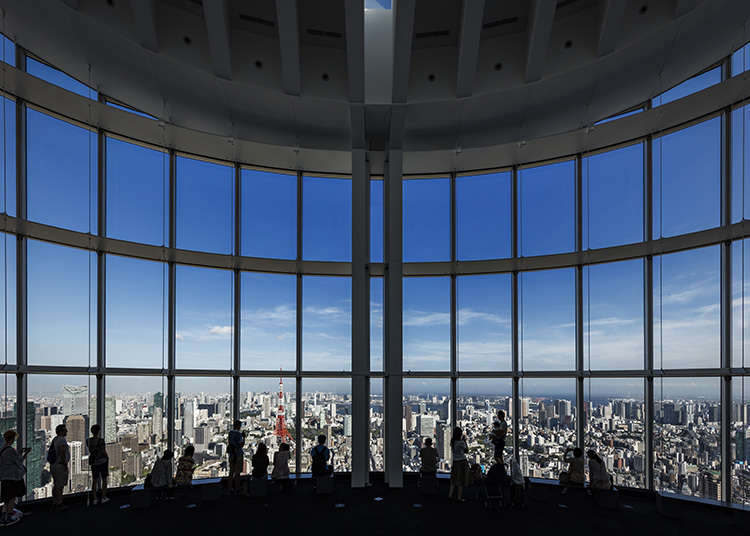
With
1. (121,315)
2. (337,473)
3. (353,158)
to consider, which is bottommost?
(337,473)

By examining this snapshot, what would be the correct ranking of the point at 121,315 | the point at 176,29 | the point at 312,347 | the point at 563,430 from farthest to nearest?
1. the point at 312,347
2. the point at 563,430
3. the point at 121,315
4. the point at 176,29

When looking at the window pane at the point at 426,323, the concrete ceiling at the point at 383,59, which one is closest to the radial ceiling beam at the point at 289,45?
the concrete ceiling at the point at 383,59

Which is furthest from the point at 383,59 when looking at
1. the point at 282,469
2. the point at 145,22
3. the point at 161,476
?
the point at 161,476

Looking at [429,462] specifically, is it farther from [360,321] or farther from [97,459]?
[97,459]

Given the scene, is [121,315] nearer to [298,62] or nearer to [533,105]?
[298,62]

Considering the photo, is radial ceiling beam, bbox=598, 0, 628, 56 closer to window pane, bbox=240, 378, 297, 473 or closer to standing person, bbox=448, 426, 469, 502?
standing person, bbox=448, 426, 469, 502

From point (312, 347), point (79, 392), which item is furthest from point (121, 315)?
point (312, 347)
